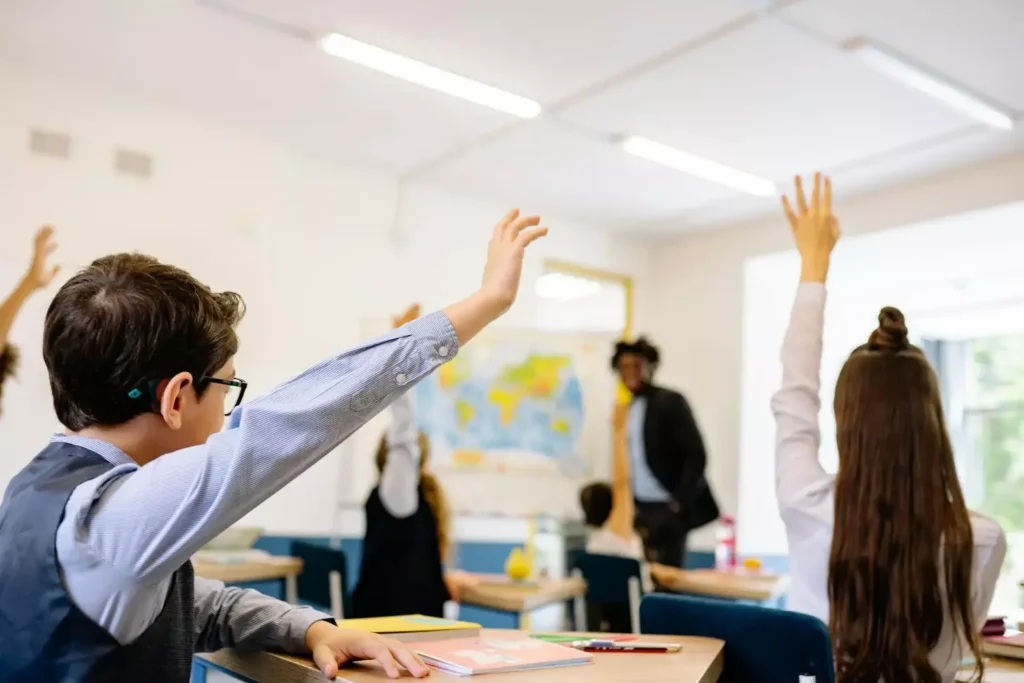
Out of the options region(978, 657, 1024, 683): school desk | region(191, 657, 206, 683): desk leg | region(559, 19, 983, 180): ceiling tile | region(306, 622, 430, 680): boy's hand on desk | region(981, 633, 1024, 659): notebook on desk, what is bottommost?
region(978, 657, 1024, 683): school desk

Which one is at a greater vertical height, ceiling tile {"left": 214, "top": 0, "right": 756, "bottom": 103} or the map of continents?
ceiling tile {"left": 214, "top": 0, "right": 756, "bottom": 103}

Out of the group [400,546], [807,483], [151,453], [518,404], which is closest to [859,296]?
[518,404]

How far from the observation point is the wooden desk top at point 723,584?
3418 millimetres

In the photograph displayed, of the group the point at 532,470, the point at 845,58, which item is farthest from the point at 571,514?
the point at 845,58

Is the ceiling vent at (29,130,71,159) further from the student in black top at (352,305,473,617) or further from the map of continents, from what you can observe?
the map of continents

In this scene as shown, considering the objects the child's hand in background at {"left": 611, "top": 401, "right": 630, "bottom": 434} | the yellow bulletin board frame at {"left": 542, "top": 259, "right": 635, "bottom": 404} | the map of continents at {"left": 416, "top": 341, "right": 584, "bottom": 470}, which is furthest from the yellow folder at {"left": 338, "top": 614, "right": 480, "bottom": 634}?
Result: the yellow bulletin board frame at {"left": 542, "top": 259, "right": 635, "bottom": 404}

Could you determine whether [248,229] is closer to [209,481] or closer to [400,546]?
[400,546]

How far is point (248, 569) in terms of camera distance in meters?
3.45

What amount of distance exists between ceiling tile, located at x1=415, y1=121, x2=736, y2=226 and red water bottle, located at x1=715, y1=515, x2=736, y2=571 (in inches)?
76.6

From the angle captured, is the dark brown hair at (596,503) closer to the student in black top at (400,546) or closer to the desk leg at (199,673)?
the student in black top at (400,546)

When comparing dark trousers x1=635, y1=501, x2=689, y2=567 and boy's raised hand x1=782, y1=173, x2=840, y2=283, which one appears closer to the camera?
boy's raised hand x1=782, y1=173, x2=840, y2=283

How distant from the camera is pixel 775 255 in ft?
18.2

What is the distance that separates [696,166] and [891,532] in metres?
3.37

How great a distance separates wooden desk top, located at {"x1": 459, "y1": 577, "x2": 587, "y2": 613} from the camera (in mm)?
3145
